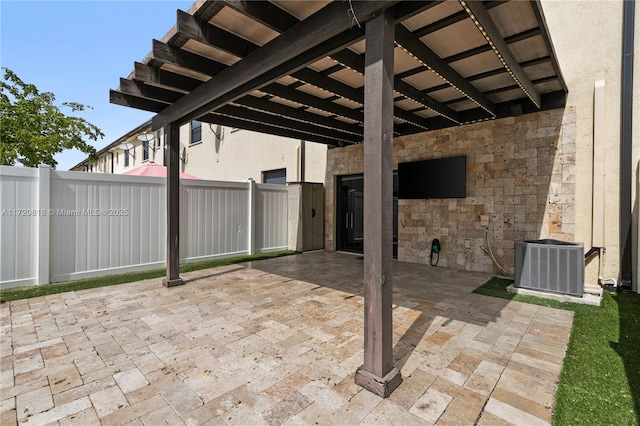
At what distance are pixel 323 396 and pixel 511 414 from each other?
1.16 m

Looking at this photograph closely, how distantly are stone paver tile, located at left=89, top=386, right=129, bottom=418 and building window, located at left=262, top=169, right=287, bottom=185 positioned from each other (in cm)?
818

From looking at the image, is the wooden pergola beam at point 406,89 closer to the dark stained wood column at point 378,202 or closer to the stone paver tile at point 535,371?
the dark stained wood column at point 378,202

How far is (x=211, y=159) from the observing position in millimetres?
13203

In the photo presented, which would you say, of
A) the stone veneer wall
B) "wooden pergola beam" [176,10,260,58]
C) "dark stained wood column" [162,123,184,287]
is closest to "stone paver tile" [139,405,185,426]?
"wooden pergola beam" [176,10,260,58]

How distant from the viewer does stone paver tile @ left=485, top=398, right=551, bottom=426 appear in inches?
68.2

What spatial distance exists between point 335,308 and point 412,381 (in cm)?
160

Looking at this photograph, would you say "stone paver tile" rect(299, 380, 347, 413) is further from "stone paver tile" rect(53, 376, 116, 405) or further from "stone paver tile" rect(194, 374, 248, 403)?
"stone paver tile" rect(53, 376, 116, 405)

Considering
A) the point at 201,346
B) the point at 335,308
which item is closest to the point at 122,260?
the point at 201,346

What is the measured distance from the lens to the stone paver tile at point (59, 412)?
1.74 metres

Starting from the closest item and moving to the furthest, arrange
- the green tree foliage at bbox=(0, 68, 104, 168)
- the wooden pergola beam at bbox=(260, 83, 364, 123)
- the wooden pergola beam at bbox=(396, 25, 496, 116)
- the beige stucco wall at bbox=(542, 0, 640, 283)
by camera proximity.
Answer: the wooden pergola beam at bbox=(396, 25, 496, 116)
the wooden pergola beam at bbox=(260, 83, 364, 123)
the beige stucco wall at bbox=(542, 0, 640, 283)
the green tree foliage at bbox=(0, 68, 104, 168)

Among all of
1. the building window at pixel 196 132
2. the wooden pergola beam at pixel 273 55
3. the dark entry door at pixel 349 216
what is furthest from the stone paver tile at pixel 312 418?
the building window at pixel 196 132

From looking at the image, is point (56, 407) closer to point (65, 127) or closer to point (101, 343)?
point (101, 343)

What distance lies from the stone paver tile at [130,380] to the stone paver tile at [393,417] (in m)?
1.59

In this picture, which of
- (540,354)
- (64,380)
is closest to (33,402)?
(64,380)
